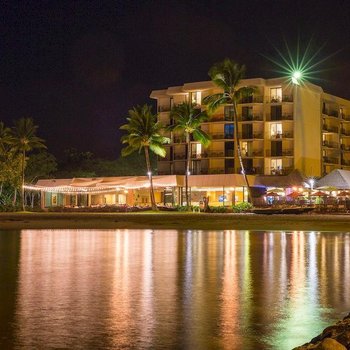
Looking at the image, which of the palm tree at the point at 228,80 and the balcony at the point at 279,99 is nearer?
the palm tree at the point at 228,80

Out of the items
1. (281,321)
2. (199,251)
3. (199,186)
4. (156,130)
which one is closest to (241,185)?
(199,186)

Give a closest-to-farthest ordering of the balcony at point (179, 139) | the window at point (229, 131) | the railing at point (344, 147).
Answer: the window at point (229, 131) < the balcony at point (179, 139) < the railing at point (344, 147)

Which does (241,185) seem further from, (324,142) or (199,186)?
(324,142)

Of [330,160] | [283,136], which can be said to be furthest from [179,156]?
[330,160]

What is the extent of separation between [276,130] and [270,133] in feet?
2.68

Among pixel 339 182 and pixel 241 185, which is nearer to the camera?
pixel 339 182

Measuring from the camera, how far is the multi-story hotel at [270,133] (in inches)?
3219

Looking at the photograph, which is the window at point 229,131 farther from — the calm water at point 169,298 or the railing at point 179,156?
the calm water at point 169,298

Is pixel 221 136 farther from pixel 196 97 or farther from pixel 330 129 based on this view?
pixel 330 129

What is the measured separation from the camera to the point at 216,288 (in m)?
13.2

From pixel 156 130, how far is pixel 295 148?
60.4ft

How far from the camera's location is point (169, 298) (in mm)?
11969

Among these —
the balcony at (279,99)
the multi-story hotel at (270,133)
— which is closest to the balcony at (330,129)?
the multi-story hotel at (270,133)

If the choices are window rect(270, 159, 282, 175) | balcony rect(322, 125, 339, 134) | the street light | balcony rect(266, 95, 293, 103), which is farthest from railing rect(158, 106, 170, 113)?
balcony rect(322, 125, 339, 134)
